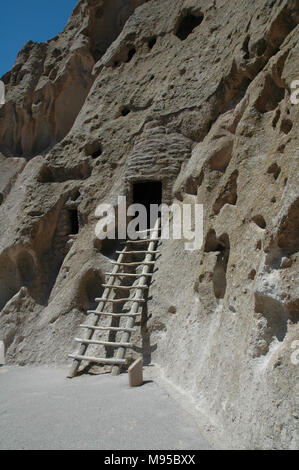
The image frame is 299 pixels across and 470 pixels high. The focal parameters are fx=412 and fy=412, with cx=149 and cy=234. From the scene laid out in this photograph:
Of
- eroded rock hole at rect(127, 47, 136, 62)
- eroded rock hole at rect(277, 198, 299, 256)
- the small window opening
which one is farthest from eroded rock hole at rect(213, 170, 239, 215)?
eroded rock hole at rect(127, 47, 136, 62)

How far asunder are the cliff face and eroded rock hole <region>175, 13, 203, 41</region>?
0.04 m

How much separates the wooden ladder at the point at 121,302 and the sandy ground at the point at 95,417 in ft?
1.06

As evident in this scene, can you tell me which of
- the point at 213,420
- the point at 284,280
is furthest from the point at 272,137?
the point at 213,420

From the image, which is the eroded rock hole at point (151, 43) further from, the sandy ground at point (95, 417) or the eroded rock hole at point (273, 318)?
the eroded rock hole at point (273, 318)

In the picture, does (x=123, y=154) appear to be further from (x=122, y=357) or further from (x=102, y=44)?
(x=102, y=44)

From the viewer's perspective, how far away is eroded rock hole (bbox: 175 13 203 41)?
926 centimetres

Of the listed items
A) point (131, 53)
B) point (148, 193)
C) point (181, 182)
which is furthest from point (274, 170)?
point (131, 53)

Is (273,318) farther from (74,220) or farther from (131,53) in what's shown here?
(131,53)

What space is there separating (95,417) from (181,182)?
13.3ft

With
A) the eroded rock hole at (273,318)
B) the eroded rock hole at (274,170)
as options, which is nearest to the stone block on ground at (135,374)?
the eroded rock hole at (273,318)

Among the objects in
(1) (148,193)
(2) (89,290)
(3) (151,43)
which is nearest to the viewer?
(2) (89,290)

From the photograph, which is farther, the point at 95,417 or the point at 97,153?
the point at 97,153

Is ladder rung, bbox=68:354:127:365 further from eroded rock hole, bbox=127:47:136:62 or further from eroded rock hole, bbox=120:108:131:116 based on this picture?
eroded rock hole, bbox=127:47:136:62

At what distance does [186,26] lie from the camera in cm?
934
